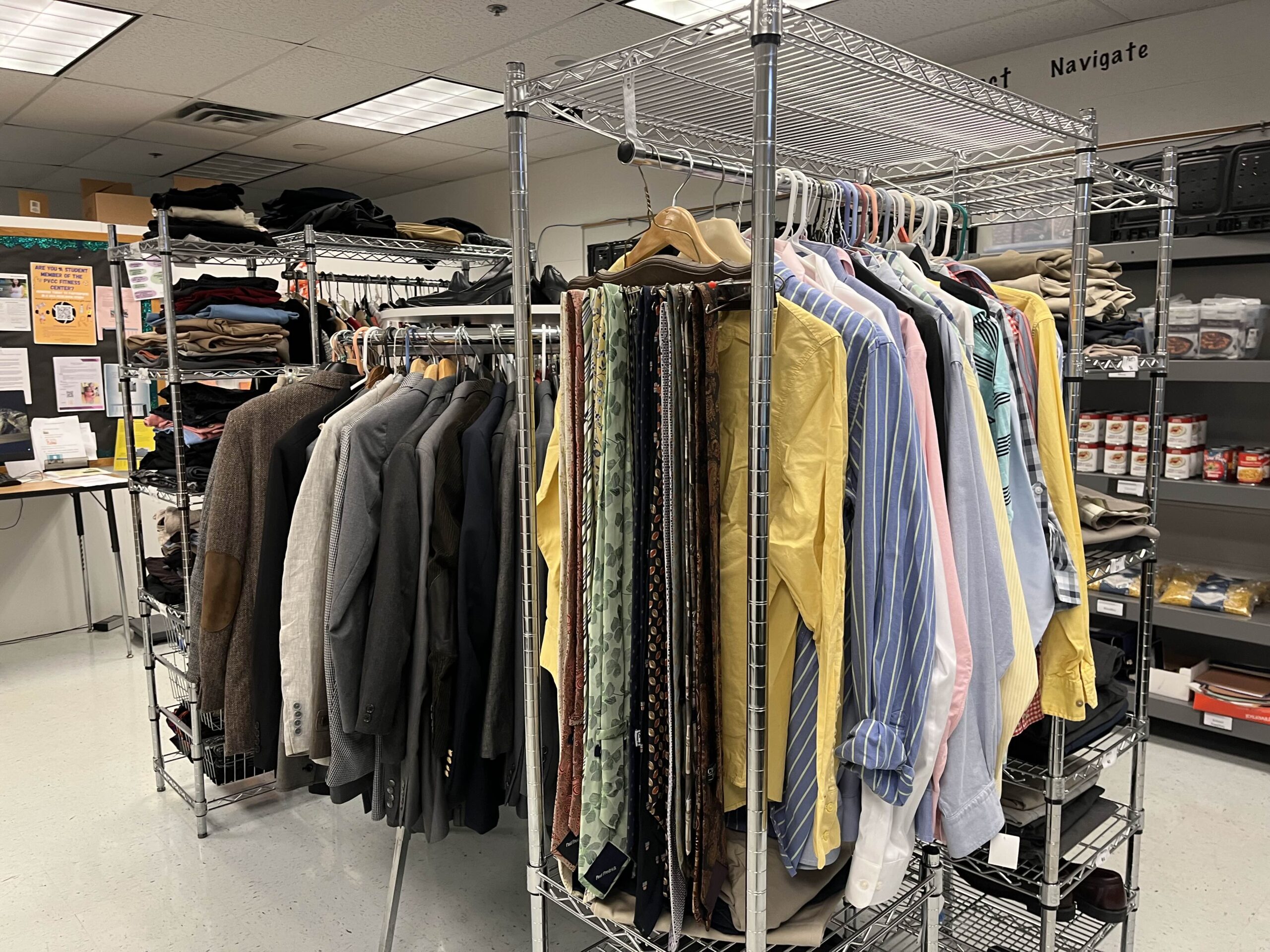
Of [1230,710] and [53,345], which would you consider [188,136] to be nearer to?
[53,345]

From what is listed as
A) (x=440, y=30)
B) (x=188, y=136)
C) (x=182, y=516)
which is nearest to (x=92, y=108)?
(x=188, y=136)

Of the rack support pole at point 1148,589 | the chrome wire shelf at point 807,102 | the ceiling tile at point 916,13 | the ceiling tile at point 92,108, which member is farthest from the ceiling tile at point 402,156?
the rack support pole at point 1148,589

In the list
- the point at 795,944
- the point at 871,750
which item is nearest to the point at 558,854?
the point at 795,944

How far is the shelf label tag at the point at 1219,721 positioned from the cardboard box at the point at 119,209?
6.34 metres

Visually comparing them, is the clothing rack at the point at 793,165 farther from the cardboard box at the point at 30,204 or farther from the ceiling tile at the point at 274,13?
the cardboard box at the point at 30,204

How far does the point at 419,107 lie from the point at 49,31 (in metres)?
1.96

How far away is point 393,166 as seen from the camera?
7.38m

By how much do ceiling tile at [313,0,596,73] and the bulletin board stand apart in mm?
1915

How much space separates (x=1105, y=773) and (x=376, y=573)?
270cm

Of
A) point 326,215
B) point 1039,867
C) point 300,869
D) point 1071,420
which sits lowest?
point 300,869

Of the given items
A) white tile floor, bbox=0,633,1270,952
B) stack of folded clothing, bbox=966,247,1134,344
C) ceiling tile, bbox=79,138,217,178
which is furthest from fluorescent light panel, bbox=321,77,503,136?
white tile floor, bbox=0,633,1270,952

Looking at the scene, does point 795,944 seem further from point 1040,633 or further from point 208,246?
point 208,246

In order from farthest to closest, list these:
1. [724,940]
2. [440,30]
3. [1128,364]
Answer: [440,30] < [1128,364] < [724,940]

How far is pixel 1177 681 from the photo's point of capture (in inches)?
137
